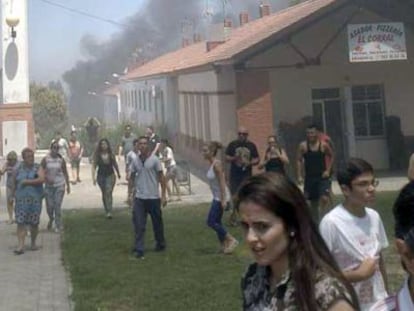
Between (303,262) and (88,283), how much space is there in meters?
6.24

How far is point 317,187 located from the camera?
10008 millimetres

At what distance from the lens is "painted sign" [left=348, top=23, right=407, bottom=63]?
58.6ft

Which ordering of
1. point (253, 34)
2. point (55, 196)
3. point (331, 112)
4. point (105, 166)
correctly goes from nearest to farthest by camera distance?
point (55, 196) → point (105, 166) → point (331, 112) → point (253, 34)

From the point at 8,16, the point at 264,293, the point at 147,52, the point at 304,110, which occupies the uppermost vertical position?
the point at 147,52

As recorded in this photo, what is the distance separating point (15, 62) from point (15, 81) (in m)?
0.57

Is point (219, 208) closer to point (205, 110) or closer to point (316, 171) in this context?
point (316, 171)

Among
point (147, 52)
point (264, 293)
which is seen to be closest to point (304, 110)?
point (264, 293)

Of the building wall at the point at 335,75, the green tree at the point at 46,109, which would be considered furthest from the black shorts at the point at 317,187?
the green tree at the point at 46,109

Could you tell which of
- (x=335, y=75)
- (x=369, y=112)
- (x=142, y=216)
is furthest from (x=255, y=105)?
(x=142, y=216)

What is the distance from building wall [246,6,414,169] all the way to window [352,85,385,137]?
0.53 ft

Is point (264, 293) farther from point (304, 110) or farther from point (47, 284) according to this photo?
point (304, 110)

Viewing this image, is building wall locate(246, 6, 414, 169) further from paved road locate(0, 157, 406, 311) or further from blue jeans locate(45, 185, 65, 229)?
blue jeans locate(45, 185, 65, 229)

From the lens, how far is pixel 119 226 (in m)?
12.4

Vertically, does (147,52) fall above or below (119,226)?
above
